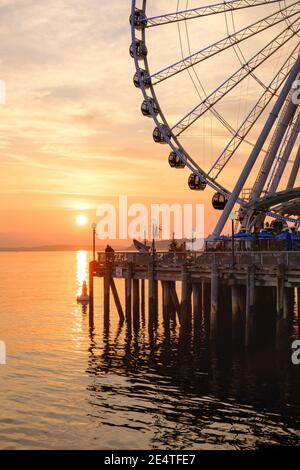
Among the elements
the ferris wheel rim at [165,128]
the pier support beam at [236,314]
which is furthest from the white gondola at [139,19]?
the pier support beam at [236,314]

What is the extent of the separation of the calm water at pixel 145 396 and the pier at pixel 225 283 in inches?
69.5

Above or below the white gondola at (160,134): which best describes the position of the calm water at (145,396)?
below

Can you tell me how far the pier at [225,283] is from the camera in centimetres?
3425

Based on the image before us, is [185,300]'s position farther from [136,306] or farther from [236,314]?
[136,306]

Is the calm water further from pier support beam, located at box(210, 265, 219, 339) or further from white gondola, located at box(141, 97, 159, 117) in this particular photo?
white gondola, located at box(141, 97, 159, 117)

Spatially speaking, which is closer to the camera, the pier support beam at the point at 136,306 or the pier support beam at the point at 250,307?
the pier support beam at the point at 250,307

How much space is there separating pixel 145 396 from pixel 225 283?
1123 centimetres

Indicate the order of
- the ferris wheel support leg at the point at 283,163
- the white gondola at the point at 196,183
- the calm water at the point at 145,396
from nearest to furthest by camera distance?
the calm water at the point at 145,396 < the ferris wheel support leg at the point at 283,163 < the white gondola at the point at 196,183

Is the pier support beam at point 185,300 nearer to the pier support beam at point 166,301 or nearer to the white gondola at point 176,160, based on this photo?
the pier support beam at point 166,301

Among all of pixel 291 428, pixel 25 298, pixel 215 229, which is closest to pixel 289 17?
pixel 215 229

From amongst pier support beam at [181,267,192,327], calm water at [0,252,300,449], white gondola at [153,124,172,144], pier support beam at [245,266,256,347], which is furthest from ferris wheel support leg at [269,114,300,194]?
pier support beam at [245,266,256,347]

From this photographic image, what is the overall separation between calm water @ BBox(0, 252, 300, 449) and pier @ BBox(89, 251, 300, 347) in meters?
1.76
